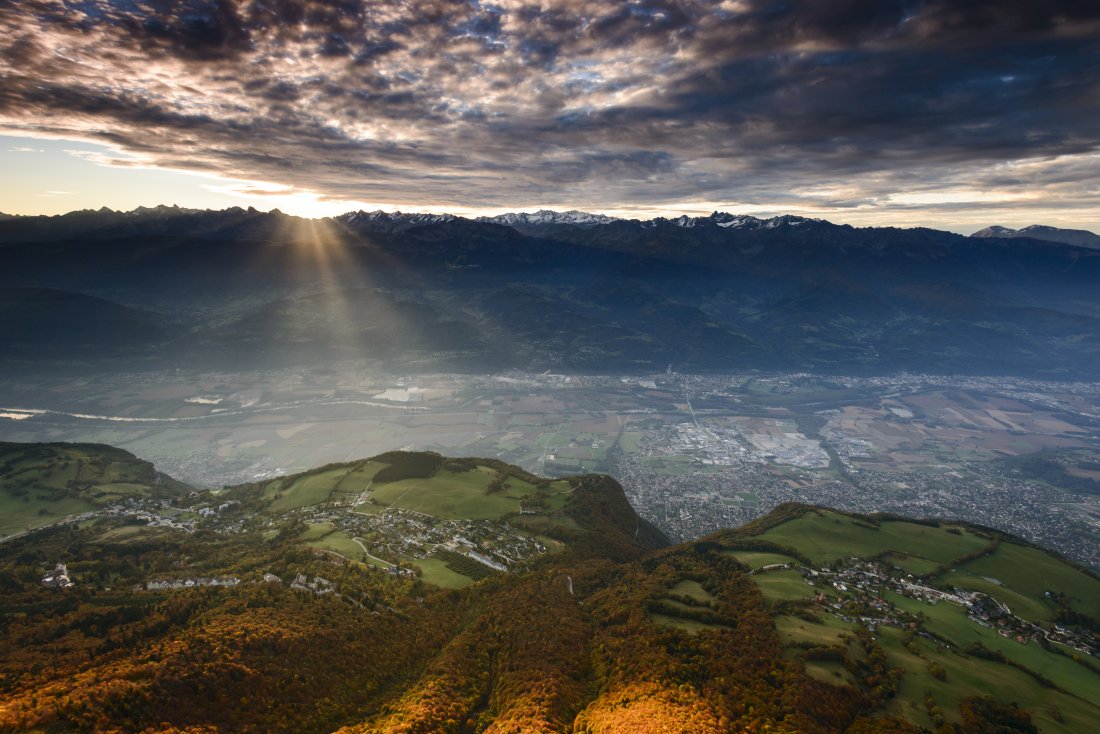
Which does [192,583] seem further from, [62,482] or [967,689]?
[967,689]

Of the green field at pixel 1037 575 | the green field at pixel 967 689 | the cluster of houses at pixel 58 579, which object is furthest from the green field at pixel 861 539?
the cluster of houses at pixel 58 579

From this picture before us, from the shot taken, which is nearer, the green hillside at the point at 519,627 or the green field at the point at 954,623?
the green hillside at the point at 519,627

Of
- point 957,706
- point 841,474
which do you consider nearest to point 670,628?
point 957,706

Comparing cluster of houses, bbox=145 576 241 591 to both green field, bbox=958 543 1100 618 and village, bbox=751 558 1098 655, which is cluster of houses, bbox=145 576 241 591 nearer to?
village, bbox=751 558 1098 655

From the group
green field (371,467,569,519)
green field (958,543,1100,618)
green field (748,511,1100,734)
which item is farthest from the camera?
green field (371,467,569,519)

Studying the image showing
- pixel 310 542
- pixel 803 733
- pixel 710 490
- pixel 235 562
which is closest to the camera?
pixel 803 733

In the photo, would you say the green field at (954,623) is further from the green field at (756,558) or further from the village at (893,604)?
the village at (893,604)

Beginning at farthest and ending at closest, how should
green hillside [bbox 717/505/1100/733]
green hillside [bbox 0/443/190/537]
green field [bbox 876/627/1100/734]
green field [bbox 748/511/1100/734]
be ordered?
green hillside [bbox 0/443/190/537] < green hillside [bbox 717/505/1100/733] < green field [bbox 748/511/1100/734] < green field [bbox 876/627/1100/734]

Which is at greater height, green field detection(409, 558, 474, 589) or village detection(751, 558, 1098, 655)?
village detection(751, 558, 1098, 655)

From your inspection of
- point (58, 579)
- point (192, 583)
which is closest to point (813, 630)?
point (192, 583)

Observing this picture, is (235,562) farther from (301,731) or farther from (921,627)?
(921,627)

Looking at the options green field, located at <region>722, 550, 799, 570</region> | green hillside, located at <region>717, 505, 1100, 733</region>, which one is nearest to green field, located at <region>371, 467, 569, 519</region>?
green field, located at <region>722, 550, 799, 570</region>
